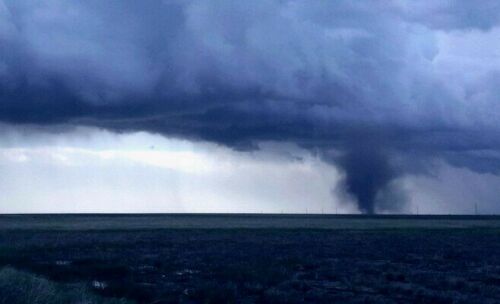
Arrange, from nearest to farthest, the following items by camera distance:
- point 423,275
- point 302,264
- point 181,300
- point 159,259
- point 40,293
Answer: point 40,293 → point 181,300 → point 423,275 → point 302,264 → point 159,259

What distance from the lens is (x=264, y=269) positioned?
3906 centimetres

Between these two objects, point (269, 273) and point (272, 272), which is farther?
point (272, 272)

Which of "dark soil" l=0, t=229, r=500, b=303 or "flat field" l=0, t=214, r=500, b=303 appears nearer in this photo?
"flat field" l=0, t=214, r=500, b=303

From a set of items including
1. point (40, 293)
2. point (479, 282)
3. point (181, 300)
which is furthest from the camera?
point (479, 282)

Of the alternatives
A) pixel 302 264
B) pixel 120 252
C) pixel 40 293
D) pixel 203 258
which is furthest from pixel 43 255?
pixel 40 293

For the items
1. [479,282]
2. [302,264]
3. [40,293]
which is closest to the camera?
[40,293]

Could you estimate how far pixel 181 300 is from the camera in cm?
2809

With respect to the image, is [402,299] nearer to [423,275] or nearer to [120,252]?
[423,275]

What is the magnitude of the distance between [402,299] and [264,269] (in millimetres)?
11068

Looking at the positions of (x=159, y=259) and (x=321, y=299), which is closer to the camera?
(x=321, y=299)

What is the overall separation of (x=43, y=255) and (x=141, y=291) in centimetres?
2312

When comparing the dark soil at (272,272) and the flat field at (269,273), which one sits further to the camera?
the dark soil at (272,272)

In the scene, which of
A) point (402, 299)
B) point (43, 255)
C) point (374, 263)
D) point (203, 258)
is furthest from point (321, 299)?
point (43, 255)

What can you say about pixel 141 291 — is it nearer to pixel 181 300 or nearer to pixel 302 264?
pixel 181 300
